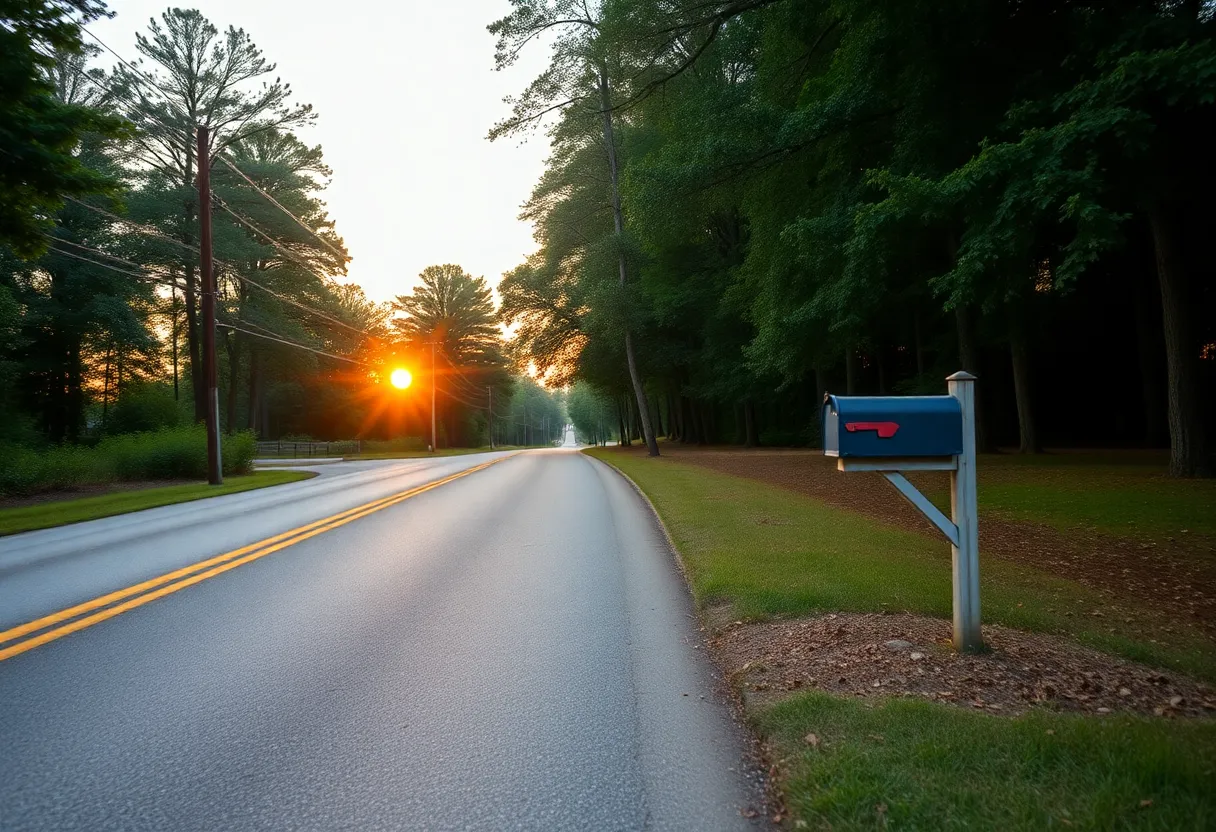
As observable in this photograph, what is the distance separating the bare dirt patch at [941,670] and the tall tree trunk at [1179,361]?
37.9 ft

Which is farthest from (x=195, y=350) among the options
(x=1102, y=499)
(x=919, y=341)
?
(x=1102, y=499)

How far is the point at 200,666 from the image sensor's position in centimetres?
397

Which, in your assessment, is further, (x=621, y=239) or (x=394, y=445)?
(x=394, y=445)

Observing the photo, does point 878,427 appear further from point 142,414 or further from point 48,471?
point 142,414

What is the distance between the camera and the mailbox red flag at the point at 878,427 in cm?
359

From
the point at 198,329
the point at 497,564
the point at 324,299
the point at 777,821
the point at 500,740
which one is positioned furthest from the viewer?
the point at 324,299

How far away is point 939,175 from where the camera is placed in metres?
14.1

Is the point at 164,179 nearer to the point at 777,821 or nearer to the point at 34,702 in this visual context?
the point at 34,702

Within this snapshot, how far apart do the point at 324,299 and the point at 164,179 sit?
10.8m

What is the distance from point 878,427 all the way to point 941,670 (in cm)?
131

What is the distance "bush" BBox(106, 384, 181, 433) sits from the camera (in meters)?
28.4

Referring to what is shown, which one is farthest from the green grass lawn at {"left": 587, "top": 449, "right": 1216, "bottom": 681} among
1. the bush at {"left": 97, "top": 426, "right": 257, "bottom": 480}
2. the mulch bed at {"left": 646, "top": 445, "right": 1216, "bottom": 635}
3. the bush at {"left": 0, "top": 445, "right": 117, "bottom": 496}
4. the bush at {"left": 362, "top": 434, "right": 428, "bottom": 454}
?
the bush at {"left": 362, "top": 434, "right": 428, "bottom": 454}

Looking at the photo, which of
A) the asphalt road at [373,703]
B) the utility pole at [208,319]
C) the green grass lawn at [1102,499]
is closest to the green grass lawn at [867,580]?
the asphalt road at [373,703]

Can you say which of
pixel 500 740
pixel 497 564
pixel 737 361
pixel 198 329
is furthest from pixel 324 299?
pixel 500 740
